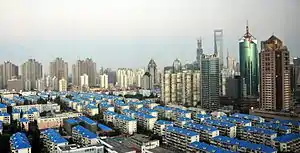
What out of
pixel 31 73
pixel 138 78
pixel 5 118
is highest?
pixel 31 73

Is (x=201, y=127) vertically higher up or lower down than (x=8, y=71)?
lower down

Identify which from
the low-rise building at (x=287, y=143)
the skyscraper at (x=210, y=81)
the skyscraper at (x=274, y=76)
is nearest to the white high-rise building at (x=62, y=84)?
the skyscraper at (x=210, y=81)

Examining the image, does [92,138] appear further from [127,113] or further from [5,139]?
[127,113]

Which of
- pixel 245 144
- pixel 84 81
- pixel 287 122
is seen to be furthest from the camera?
pixel 84 81

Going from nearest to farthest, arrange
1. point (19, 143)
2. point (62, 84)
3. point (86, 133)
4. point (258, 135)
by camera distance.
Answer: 1. point (19, 143)
2. point (258, 135)
3. point (86, 133)
4. point (62, 84)

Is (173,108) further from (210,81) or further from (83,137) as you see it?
(83,137)

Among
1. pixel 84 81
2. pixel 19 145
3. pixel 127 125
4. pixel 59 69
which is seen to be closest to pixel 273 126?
pixel 127 125

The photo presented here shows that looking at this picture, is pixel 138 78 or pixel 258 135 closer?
pixel 258 135

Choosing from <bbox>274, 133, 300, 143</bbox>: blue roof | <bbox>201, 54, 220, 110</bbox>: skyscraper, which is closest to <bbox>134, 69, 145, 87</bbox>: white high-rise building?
<bbox>201, 54, 220, 110</bbox>: skyscraper
